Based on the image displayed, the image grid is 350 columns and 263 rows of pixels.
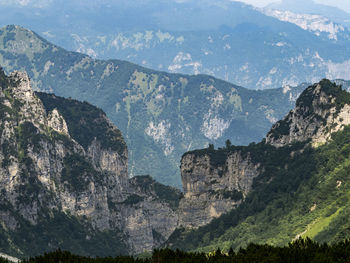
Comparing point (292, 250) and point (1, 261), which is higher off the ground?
point (292, 250)

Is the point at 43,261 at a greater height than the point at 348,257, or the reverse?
the point at 348,257

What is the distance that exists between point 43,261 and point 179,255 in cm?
2103

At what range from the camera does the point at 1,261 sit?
404 ft

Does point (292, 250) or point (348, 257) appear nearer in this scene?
point (348, 257)

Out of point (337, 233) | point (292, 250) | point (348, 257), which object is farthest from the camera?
point (337, 233)

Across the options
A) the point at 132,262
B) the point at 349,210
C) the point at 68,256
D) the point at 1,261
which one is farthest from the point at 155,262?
the point at 349,210

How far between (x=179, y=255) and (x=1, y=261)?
27.2 m

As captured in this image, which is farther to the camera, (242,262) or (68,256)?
(68,256)

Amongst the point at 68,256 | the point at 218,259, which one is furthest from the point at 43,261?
the point at 218,259

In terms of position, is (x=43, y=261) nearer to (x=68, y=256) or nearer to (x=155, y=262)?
(x=68, y=256)

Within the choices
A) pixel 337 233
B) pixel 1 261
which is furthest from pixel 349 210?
pixel 1 261

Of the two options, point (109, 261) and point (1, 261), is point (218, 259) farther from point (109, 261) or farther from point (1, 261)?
point (1, 261)

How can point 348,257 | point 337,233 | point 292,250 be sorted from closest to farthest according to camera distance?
point 348,257 → point 292,250 → point 337,233

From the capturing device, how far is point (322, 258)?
11431 centimetres
